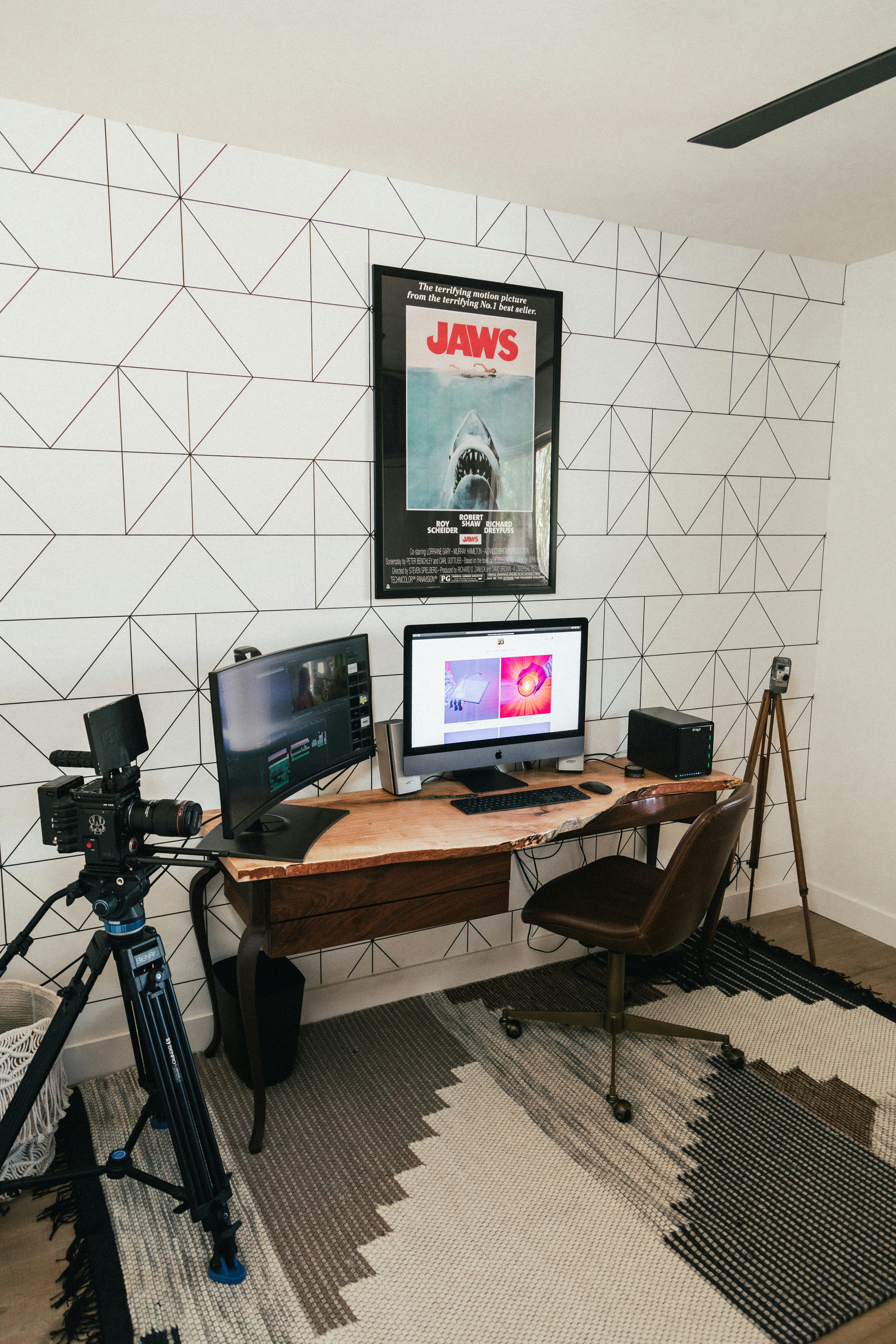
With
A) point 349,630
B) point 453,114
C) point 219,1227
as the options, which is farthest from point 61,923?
point 453,114

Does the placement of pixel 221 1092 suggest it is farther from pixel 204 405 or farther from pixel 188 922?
pixel 204 405

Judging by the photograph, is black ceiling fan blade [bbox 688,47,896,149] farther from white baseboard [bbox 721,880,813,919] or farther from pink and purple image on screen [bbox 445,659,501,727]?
white baseboard [bbox 721,880,813,919]

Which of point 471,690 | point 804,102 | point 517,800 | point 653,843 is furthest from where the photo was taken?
point 653,843

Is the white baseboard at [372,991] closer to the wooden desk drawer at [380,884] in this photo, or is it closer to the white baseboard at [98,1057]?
the white baseboard at [98,1057]

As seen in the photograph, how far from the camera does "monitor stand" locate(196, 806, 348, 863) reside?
1.99 meters

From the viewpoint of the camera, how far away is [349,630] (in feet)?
8.45

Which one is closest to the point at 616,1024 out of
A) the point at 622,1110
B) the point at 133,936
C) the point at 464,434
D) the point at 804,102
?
the point at 622,1110

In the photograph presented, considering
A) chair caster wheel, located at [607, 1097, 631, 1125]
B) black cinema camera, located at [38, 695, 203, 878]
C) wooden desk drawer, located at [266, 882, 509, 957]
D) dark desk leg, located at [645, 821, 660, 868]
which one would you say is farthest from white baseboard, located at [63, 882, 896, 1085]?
black cinema camera, located at [38, 695, 203, 878]

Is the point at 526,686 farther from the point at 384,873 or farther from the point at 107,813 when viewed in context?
the point at 107,813

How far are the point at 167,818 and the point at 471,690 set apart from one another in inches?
45.4

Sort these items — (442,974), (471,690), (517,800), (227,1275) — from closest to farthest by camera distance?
(227,1275) → (517,800) → (471,690) → (442,974)

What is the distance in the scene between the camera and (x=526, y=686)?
268cm

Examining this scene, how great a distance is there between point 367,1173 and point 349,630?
144 cm

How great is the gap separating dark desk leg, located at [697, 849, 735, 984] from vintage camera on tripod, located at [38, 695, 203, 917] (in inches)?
70.1
